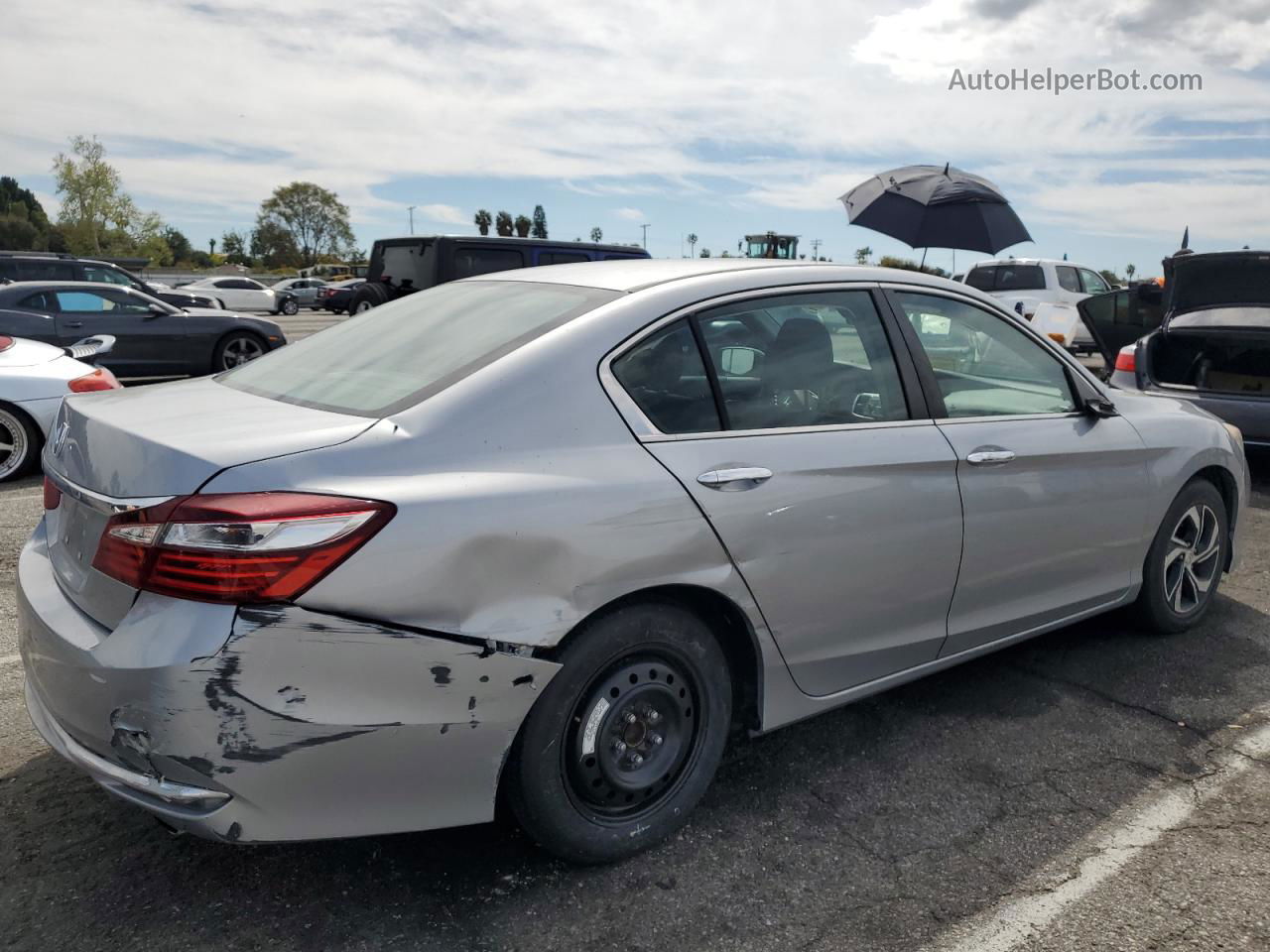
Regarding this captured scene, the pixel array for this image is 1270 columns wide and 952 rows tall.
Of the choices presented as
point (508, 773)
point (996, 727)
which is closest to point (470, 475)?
point (508, 773)

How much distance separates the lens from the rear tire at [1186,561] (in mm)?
4281

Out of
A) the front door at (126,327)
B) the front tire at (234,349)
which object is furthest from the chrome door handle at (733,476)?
the front tire at (234,349)

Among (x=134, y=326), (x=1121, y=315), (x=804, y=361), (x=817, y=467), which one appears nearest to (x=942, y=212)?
(x=1121, y=315)

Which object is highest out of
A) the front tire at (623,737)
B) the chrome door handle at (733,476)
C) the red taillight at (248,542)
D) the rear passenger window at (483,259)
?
the rear passenger window at (483,259)

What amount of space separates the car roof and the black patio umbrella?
33.8 feet

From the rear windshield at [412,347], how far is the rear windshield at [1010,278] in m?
15.8

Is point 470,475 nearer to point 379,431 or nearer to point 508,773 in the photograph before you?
point 379,431

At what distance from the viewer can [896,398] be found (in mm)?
3330

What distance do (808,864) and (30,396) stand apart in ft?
21.9

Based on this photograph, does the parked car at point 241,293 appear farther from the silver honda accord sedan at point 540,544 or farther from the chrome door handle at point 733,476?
the chrome door handle at point 733,476

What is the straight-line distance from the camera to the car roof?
123 inches

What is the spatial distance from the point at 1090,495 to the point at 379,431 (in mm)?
2671

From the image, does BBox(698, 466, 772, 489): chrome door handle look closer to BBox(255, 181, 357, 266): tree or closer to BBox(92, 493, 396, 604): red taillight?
BBox(92, 493, 396, 604): red taillight

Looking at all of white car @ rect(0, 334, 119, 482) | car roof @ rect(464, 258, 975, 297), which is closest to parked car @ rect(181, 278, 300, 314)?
white car @ rect(0, 334, 119, 482)
